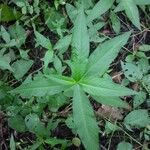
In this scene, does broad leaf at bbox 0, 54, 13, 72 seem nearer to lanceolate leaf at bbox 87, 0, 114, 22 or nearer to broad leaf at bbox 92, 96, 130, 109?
lanceolate leaf at bbox 87, 0, 114, 22

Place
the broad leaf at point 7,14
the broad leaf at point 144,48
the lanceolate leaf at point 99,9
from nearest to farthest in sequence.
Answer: the lanceolate leaf at point 99,9 → the broad leaf at point 144,48 → the broad leaf at point 7,14

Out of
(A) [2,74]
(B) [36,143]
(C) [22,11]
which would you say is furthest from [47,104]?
(C) [22,11]

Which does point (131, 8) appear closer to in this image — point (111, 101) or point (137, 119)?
point (111, 101)

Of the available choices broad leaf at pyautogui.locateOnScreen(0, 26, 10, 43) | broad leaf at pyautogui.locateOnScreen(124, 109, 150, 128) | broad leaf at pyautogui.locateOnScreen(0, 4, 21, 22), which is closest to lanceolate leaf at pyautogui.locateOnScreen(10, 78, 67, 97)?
broad leaf at pyautogui.locateOnScreen(124, 109, 150, 128)

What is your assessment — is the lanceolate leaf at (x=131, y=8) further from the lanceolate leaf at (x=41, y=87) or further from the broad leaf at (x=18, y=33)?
the broad leaf at (x=18, y=33)

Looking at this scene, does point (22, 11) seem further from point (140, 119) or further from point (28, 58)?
point (140, 119)

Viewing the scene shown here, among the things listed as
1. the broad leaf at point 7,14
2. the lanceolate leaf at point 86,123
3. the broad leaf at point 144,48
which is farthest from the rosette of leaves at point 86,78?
the broad leaf at point 7,14
